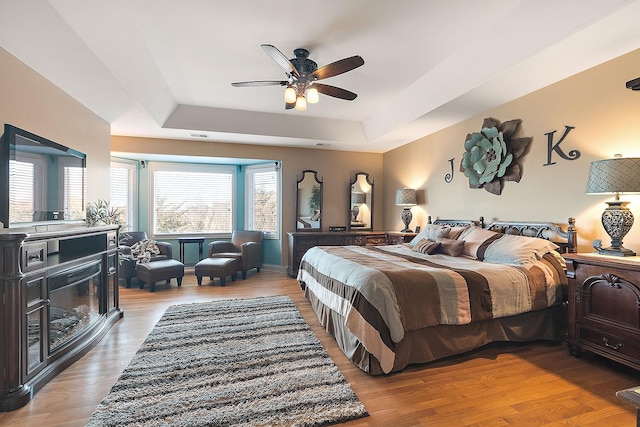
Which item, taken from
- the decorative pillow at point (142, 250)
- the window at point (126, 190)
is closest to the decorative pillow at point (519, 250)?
the decorative pillow at point (142, 250)

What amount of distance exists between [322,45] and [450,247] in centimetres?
269

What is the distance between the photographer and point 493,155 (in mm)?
3824

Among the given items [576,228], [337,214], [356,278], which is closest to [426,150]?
[337,214]

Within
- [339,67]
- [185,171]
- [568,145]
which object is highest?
[339,67]

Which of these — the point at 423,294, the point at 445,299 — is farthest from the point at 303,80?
the point at 445,299

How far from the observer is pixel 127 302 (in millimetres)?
4141

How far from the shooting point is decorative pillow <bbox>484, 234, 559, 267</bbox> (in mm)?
2871

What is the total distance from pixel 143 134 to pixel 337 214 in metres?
3.97

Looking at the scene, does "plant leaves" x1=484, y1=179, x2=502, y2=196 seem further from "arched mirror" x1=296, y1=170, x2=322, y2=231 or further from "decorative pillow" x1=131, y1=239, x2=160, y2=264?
"decorative pillow" x1=131, y1=239, x2=160, y2=264

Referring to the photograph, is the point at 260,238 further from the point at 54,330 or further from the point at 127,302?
the point at 54,330

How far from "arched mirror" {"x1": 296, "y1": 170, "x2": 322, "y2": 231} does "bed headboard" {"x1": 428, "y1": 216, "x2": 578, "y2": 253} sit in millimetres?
3107

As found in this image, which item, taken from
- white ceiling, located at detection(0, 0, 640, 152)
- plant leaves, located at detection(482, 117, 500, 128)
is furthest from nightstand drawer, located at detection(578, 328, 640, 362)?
plant leaves, located at detection(482, 117, 500, 128)

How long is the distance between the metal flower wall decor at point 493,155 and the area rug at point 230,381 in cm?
299

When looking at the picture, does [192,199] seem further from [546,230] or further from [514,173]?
[546,230]
